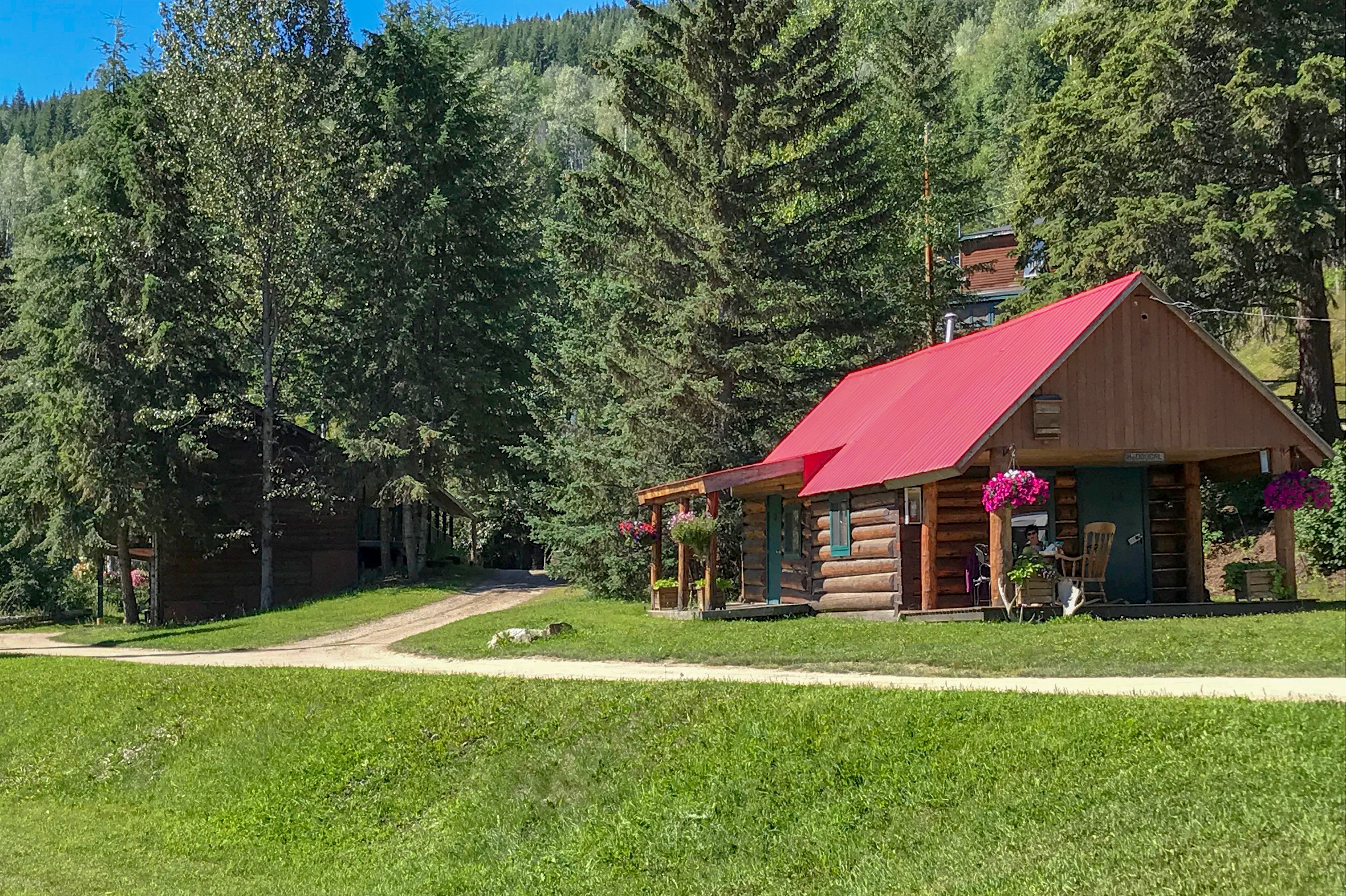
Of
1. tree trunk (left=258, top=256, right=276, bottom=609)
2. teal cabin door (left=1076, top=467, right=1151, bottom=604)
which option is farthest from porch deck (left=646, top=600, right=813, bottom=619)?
tree trunk (left=258, top=256, right=276, bottom=609)

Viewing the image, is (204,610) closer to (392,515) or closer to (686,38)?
(392,515)

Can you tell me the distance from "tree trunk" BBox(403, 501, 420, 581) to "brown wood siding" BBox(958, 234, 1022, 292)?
A: 26.7 meters

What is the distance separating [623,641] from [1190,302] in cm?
1682

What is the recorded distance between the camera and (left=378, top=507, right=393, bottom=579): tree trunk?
139 feet

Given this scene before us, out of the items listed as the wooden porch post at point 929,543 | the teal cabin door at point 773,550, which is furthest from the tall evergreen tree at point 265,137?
the wooden porch post at point 929,543

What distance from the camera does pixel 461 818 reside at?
1304cm

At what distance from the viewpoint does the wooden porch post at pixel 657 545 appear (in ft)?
95.2

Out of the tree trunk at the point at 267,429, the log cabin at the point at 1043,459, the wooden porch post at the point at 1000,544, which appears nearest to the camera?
the wooden porch post at the point at 1000,544

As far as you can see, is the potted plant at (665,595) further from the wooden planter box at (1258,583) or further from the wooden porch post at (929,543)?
the wooden planter box at (1258,583)

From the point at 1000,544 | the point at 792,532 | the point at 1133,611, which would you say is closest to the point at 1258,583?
the point at 1133,611

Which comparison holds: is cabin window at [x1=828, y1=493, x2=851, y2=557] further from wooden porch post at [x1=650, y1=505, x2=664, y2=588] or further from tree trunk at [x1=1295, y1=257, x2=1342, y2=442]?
tree trunk at [x1=1295, y1=257, x2=1342, y2=442]

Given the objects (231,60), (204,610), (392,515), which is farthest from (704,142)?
(204,610)

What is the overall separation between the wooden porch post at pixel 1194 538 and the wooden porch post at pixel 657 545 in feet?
36.8

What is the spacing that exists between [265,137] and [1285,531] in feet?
96.8
